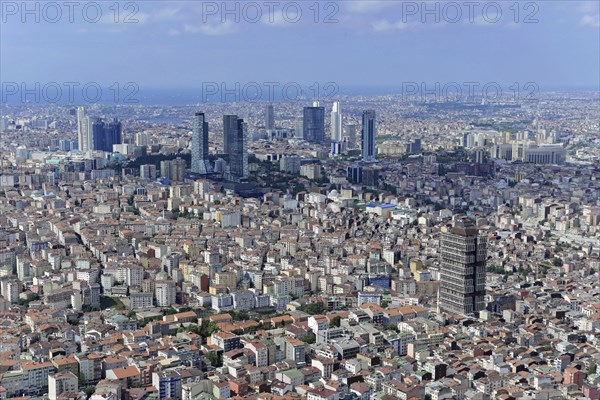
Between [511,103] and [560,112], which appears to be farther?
[511,103]

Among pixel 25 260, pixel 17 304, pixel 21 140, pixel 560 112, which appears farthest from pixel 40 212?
pixel 560 112

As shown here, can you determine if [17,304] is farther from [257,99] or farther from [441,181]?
[257,99]

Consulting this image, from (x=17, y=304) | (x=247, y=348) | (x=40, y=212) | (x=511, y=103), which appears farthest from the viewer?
(x=511, y=103)

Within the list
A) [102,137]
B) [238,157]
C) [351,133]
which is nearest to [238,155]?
[238,157]

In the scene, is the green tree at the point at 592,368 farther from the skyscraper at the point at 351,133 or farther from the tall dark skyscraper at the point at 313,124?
the tall dark skyscraper at the point at 313,124

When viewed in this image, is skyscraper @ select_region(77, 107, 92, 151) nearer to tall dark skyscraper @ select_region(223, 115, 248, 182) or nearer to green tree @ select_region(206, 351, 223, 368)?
tall dark skyscraper @ select_region(223, 115, 248, 182)

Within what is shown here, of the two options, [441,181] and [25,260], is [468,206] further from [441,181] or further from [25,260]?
[25,260]

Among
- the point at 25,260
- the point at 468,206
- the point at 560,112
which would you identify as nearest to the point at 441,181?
the point at 468,206

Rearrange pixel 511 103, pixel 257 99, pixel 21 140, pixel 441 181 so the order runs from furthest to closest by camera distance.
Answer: pixel 257 99
pixel 511 103
pixel 21 140
pixel 441 181

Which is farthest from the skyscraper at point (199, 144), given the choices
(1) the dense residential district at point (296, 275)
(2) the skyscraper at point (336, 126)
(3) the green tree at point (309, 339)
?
(3) the green tree at point (309, 339)
